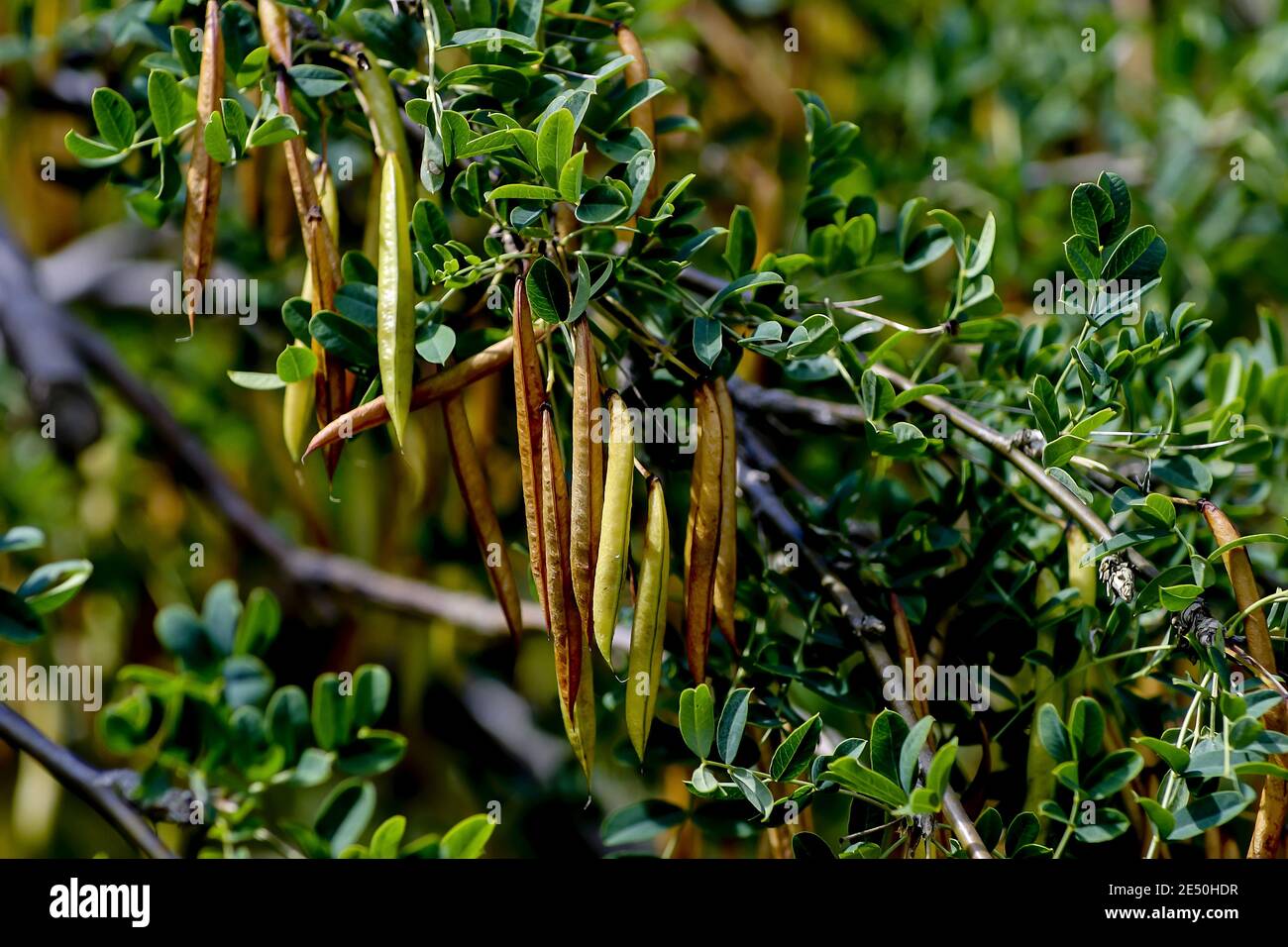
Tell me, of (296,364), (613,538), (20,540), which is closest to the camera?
(613,538)

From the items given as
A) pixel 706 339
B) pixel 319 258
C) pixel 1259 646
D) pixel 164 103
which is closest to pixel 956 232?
pixel 706 339

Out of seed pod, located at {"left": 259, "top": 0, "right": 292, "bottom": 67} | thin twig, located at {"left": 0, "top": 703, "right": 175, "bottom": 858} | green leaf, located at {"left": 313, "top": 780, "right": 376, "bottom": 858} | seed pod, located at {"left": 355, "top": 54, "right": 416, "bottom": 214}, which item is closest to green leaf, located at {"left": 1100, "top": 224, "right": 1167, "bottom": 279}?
seed pod, located at {"left": 355, "top": 54, "right": 416, "bottom": 214}

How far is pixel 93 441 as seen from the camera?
1.30 m

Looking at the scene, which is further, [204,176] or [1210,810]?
[204,176]

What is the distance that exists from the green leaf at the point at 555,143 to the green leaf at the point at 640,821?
49 cm

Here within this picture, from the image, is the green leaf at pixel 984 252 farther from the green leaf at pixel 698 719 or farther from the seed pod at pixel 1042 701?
the green leaf at pixel 698 719

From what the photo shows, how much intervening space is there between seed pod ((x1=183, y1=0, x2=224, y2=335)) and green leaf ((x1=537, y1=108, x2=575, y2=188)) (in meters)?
0.26

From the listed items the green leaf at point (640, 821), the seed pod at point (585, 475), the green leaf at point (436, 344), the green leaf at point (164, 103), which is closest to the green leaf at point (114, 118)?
the green leaf at point (164, 103)

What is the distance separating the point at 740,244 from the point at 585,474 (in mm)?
270

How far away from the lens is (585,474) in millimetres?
639

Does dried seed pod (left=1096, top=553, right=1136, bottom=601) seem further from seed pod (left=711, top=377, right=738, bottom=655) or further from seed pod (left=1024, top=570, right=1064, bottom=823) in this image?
seed pod (left=711, top=377, right=738, bottom=655)

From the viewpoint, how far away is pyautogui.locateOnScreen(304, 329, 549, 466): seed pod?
68 cm

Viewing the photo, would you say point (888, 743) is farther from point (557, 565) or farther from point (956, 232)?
point (956, 232)
